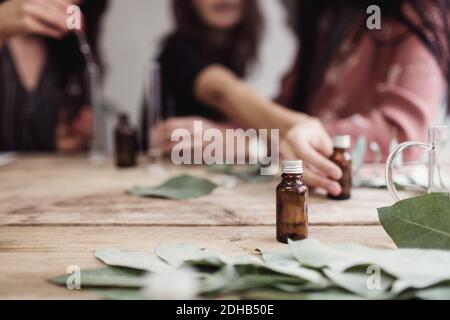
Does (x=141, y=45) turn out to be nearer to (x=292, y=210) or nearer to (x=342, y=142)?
(x=342, y=142)

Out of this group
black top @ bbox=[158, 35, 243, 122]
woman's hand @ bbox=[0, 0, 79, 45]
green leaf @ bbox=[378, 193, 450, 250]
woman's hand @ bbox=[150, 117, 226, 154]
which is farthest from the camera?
black top @ bbox=[158, 35, 243, 122]

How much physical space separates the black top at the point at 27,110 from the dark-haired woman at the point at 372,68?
926 millimetres

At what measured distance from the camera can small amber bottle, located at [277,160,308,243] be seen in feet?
2.53

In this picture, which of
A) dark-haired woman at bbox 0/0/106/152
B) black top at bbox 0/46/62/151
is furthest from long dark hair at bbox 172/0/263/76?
black top at bbox 0/46/62/151

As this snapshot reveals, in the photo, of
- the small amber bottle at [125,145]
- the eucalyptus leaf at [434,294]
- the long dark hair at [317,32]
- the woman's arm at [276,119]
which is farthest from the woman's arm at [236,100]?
the eucalyptus leaf at [434,294]

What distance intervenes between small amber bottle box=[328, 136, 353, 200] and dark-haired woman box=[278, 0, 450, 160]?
623mm

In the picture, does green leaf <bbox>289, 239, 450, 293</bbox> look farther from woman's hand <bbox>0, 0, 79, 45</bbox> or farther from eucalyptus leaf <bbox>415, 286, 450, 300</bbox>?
woman's hand <bbox>0, 0, 79, 45</bbox>

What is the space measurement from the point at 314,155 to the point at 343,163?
7 cm

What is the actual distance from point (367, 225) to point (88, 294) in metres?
0.47

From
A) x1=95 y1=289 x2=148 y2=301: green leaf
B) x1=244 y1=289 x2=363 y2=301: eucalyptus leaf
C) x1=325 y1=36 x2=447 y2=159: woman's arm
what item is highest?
x1=325 y1=36 x2=447 y2=159: woman's arm

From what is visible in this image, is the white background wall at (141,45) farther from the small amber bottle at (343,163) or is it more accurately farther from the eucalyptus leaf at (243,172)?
the small amber bottle at (343,163)

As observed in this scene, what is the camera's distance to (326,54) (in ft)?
7.17

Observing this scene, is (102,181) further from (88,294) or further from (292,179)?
(88,294)

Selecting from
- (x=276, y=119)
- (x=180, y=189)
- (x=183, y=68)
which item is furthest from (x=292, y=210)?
(x=183, y=68)
